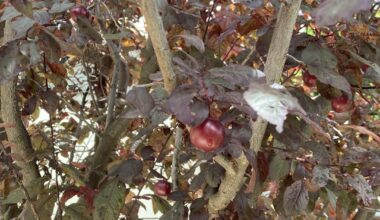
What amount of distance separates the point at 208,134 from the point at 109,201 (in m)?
0.50

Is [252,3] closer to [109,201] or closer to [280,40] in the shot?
[280,40]

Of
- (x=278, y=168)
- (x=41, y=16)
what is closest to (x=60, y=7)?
(x=41, y=16)

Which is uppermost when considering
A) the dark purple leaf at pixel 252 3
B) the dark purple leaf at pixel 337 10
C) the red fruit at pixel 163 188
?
the dark purple leaf at pixel 252 3

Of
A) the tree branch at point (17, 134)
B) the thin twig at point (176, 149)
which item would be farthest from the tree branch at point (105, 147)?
the thin twig at point (176, 149)

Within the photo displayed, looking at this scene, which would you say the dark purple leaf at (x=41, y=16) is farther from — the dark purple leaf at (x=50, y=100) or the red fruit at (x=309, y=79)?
the red fruit at (x=309, y=79)

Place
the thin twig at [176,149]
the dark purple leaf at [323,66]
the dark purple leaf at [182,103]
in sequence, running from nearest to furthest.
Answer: the dark purple leaf at [182,103]
the dark purple leaf at [323,66]
the thin twig at [176,149]

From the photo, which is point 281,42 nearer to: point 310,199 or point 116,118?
point 310,199

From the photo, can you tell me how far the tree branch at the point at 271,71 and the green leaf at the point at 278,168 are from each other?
126 millimetres

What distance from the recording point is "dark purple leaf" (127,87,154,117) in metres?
0.64

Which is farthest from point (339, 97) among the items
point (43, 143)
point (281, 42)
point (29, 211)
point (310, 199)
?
point (43, 143)

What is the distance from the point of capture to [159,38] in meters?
0.65

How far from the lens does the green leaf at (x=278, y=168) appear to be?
96 cm

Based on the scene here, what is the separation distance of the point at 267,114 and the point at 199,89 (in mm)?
188

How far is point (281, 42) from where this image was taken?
728 millimetres
